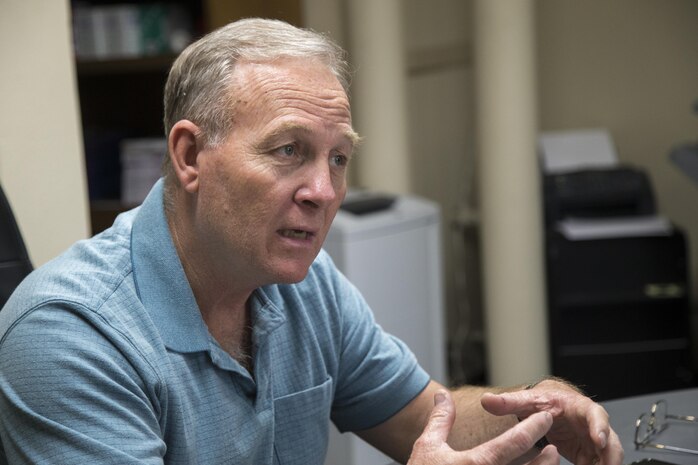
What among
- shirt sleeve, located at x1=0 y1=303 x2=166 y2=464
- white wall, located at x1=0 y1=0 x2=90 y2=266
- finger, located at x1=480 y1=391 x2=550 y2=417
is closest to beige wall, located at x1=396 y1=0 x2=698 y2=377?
white wall, located at x1=0 y1=0 x2=90 y2=266

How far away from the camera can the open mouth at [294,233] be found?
126cm

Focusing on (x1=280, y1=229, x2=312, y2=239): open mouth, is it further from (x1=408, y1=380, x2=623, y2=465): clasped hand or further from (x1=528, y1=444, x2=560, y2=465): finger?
(x1=528, y1=444, x2=560, y2=465): finger

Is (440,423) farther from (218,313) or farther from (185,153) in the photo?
(185,153)

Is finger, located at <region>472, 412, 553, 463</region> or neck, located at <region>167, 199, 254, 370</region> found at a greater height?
neck, located at <region>167, 199, 254, 370</region>

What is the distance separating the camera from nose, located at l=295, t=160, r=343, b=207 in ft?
4.07

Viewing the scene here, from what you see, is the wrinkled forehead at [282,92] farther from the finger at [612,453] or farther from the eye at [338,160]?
the finger at [612,453]

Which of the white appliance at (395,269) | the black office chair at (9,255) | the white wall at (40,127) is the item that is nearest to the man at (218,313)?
the black office chair at (9,255)

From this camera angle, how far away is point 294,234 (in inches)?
49.8

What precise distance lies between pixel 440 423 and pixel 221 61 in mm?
543

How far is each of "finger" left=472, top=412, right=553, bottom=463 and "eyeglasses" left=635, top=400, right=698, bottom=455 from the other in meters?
0.23

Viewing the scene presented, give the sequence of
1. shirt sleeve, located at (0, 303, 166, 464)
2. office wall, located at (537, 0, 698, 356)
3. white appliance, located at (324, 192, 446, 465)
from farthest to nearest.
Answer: office wall, located at (537, 0, 698, 356) < white appliance, located at (324, 192, 446, 465) < shirt sleeve, located at (0, 303, 166, 464)

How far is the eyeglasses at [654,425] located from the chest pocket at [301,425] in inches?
17.9

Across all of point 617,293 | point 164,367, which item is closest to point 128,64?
point 617,293

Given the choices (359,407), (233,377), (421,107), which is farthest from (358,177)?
(233,377)
